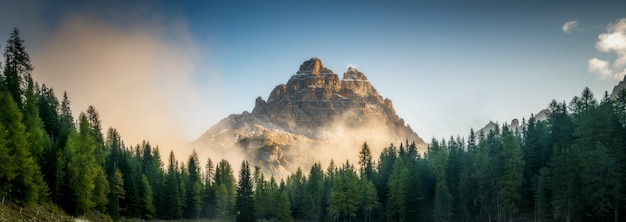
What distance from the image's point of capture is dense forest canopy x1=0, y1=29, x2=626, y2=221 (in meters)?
54.9

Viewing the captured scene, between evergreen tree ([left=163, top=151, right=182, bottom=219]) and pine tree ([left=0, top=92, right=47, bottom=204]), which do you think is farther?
evergreen tree ([left=163, top=151, right=182, bottom=219])

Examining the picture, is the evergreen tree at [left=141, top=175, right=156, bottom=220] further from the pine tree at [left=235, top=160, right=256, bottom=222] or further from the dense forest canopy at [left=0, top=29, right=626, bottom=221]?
the pine tree at [left=235, top=160, right=256, bottom=222]

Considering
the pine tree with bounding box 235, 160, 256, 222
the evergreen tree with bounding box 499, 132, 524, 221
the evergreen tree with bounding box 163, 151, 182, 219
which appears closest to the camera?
the evergreen tree with bounding box 499, 132, 524, 221

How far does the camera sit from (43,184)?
5409 centimetres

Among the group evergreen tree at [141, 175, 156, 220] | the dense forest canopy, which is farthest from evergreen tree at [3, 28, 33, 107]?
evergreen tree at [141, 175, 156, 220]

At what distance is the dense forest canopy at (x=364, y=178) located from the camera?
54.9m

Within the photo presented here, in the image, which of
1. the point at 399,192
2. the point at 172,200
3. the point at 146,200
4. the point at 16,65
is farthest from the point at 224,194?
the point at 16,65

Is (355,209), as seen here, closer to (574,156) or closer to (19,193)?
(574,156)

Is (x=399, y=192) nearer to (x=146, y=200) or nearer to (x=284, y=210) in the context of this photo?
(x=284, y=210)

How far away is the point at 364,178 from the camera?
107688 mm

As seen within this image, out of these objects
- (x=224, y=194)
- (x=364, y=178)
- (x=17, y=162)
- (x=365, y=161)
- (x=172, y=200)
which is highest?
(x=365, y=161)

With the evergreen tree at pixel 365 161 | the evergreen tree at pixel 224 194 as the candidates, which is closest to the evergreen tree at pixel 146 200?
the evergreen tree at pixel 224 194

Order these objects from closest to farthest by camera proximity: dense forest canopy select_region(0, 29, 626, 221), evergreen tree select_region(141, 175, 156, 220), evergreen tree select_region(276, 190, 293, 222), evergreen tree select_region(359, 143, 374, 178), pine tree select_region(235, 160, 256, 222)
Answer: dense forest canopy select_region(0, 29, 626, 221), evergreen tree select_region(141, 175, 156, 220), pine tree select_region(235, 160, 256, 222), evergreen tree select_region(276, 190, 293, 222), evergreen tree select_region(359, 143, 374, 178)

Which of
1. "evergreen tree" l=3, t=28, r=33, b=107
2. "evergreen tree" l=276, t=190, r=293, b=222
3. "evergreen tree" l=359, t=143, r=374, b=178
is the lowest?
"evergreen tree" l=276, t=190, r=293, b=222
